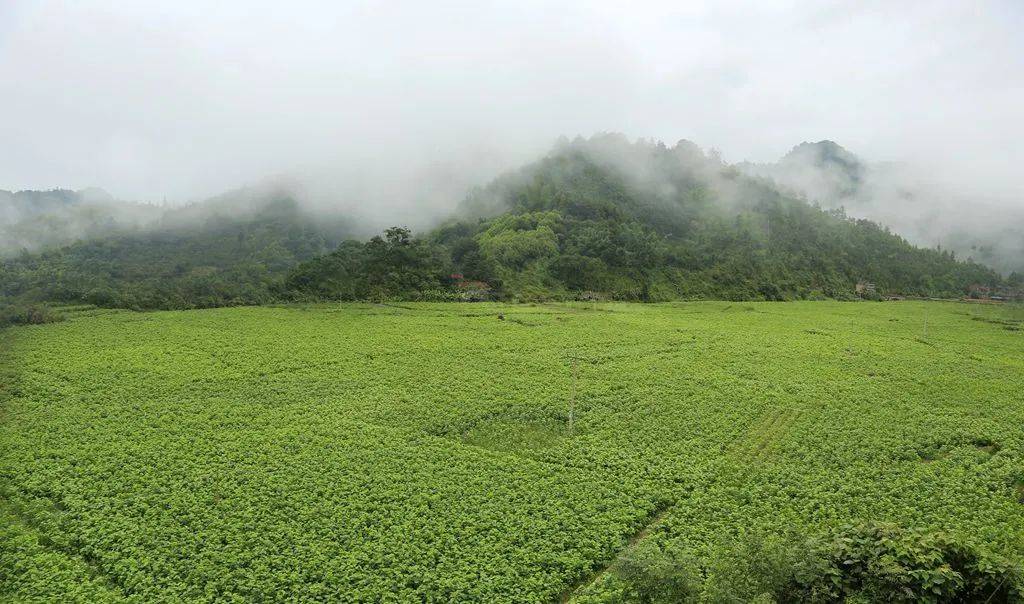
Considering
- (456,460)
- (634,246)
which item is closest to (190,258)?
(634,246)

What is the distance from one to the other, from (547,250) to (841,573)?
241ft

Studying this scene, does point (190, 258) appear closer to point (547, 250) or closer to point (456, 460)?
point (547, 250)

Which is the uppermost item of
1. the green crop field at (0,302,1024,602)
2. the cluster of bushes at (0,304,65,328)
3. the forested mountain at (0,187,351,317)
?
the forested mountain at (0,187,351,317)

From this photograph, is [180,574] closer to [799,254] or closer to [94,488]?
[94,488]

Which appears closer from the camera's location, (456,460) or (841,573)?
(841,573)

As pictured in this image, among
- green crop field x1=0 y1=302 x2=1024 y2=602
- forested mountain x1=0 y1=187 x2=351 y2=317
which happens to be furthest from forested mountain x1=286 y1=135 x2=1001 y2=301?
green crop field x1=0 y1=302 x2=1024 y2=602

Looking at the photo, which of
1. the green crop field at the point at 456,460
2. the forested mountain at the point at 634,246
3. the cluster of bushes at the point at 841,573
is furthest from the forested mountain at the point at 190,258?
the cluster of bushes at the point at 841,573

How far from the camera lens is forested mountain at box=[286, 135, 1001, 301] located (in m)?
70.8

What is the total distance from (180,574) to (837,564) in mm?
17470

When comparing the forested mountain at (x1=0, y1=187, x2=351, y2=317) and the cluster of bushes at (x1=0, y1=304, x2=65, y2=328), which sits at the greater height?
the forested mountain at (x1=0, y1=187, x2=351, y2=317)

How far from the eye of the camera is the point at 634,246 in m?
88.2

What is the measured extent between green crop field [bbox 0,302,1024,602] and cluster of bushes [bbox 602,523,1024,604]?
10.0 inches

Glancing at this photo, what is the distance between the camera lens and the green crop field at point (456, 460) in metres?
Answer: 16.4

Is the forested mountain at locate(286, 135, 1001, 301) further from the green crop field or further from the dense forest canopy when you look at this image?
the green crop field
